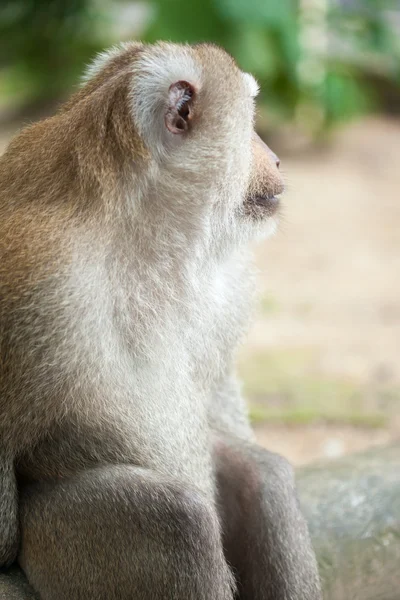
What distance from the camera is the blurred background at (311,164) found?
5.72 m

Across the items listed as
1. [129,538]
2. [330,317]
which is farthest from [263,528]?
[330,317]

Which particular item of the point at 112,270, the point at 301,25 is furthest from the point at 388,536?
the point at 301,25

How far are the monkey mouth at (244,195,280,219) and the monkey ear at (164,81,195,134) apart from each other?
0.30 metres

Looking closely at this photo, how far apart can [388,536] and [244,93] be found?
1.67m

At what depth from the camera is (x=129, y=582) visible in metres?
2.49

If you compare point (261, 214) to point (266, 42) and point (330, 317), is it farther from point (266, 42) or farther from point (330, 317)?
point (266, 42)

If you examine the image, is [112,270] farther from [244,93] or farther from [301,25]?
[301,25]

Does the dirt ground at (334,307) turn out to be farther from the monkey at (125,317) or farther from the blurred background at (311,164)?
the monkey at (125,317)

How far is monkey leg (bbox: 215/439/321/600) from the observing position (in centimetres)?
287

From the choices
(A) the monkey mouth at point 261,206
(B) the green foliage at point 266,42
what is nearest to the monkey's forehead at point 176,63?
(A) the monkey mouth at point 261,206

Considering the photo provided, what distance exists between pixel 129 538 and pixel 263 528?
582 millimetres

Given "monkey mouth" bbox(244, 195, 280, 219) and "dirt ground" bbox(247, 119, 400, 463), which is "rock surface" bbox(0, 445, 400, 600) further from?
"monkey mouth" bbox(244, 195, 280, 219)

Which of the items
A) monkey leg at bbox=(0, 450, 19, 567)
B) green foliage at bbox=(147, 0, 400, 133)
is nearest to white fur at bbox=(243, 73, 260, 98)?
monkey leg at bbox=(0, 450, 19, 567)

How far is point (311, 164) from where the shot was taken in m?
10.7
